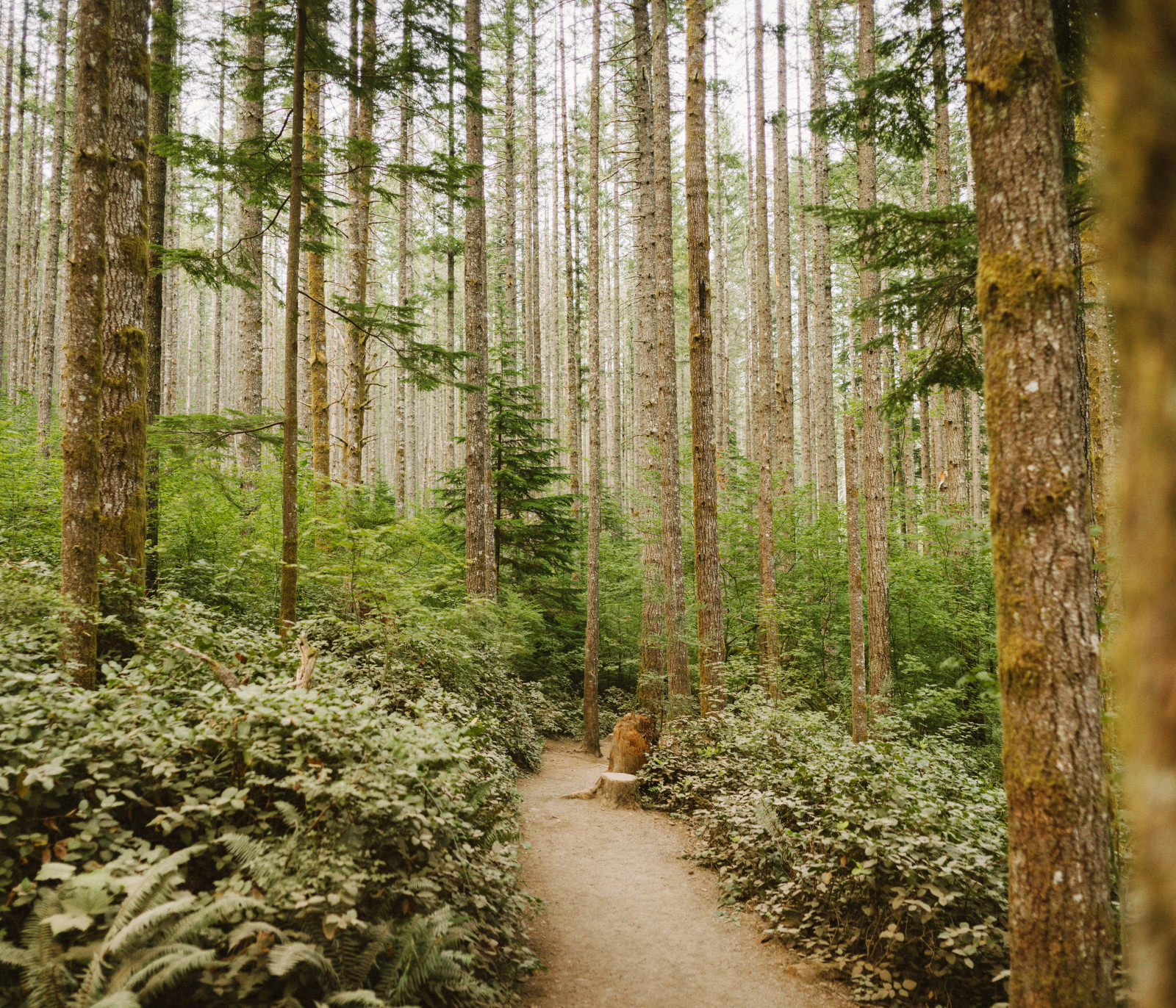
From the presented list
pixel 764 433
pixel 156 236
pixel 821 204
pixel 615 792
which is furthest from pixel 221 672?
pixel 821 204

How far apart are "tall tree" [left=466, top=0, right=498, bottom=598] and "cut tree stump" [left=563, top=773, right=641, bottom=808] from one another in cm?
393

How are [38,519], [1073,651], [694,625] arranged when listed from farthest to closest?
[694,625] → [38,519] → [1073,651]

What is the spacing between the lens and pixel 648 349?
13453 mm

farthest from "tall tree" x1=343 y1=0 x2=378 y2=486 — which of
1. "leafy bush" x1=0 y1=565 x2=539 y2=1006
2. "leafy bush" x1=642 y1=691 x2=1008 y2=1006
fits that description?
"leafy bush" x1=642 y1=691 x2=1008 y2=1006

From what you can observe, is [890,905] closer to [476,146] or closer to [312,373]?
[312,373]

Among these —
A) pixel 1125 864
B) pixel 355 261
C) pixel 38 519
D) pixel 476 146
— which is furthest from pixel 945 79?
pixel 38 519

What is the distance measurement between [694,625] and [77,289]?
1104 centimetres

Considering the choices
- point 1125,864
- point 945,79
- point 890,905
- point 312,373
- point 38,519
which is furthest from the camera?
point 312,373

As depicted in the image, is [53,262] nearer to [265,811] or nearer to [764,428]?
[764,428]

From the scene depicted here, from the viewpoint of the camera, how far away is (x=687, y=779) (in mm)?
8117

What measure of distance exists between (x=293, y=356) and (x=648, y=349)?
8.66 meters

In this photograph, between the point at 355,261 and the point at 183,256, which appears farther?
the point at 355,261

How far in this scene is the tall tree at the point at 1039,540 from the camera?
295 cm

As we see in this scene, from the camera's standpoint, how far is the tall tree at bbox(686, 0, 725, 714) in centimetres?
938
